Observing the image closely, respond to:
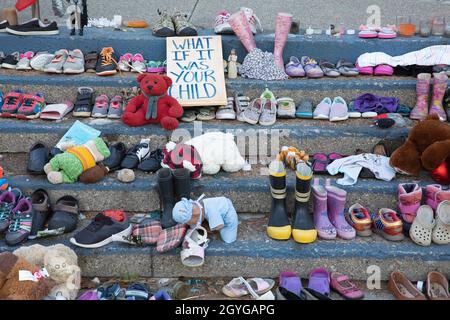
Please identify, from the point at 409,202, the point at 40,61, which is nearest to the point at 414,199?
the point at 409,202

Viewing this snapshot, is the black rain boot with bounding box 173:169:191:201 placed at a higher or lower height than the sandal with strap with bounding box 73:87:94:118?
lower

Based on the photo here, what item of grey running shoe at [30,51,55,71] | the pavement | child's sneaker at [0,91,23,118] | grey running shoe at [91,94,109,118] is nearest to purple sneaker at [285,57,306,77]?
Result: the pavement

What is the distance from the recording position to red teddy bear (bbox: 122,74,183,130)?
14.1 feet

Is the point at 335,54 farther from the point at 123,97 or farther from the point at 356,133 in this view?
the point at 123,97

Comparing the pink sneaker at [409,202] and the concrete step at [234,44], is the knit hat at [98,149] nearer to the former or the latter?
the concrete step at [234,44]

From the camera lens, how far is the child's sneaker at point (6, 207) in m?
3.69

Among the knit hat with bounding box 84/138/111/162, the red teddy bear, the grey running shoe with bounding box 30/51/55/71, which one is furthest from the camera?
the grey running shoe with bounding box 30/51/55/71

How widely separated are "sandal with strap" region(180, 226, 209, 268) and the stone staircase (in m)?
0.07

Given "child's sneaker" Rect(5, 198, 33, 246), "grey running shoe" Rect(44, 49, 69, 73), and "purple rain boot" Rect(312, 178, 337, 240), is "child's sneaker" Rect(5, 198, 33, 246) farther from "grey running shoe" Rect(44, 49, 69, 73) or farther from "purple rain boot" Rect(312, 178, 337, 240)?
"purple rain boot" Rect(312, 178, 337, 240)

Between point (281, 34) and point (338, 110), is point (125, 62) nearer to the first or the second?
point (281, 34)

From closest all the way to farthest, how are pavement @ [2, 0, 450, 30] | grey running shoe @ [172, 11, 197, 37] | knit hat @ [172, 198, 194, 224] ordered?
knit hat @ [172, 198, 194, 224] → grey running shoe @ [172, 11, 197, 37] → pavement @ [2, 0, 450, 30]
